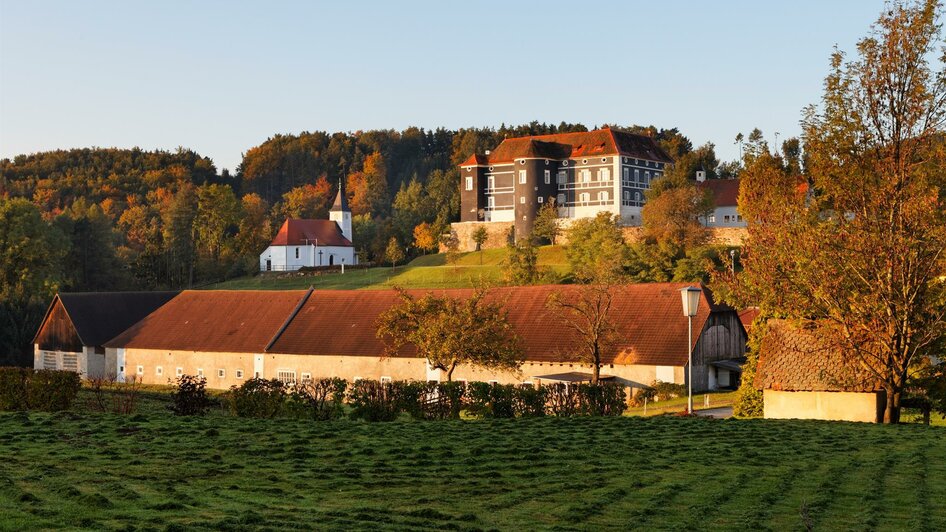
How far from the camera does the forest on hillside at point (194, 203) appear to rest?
79.4 metres

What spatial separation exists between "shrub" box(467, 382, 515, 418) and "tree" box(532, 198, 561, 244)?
239 ft

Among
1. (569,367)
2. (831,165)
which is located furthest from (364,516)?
(569,367)

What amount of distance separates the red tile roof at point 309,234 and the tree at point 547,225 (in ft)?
89.1

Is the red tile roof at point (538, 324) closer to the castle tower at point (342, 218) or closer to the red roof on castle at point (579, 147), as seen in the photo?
the red roof on castle at point (579, 147)

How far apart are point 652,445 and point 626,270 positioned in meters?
58.3

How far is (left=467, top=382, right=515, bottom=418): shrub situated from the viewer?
2598cm

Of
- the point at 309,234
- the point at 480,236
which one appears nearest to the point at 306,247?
the point at 309,234

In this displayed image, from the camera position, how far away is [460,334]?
40375 mm

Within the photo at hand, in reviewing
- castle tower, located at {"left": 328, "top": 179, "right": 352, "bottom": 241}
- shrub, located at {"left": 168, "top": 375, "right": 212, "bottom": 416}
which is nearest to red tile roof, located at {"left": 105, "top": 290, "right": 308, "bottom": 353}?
shrub, located at {"left": 168, "top": 375, "right": 212, "bottom": 416}

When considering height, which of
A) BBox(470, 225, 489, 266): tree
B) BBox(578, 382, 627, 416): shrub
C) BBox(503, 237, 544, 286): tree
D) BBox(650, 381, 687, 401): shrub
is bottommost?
BBox(650, 381, 687, 401): shrub

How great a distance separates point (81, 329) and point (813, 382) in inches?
1937

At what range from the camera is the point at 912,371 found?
80.5 feet

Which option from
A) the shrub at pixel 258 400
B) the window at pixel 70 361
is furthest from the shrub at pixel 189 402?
the window at pixel 70 361

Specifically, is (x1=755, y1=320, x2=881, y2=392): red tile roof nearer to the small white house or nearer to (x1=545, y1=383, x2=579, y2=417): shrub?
(x1=545, y1=383, x2=579, y2=417): shrub
